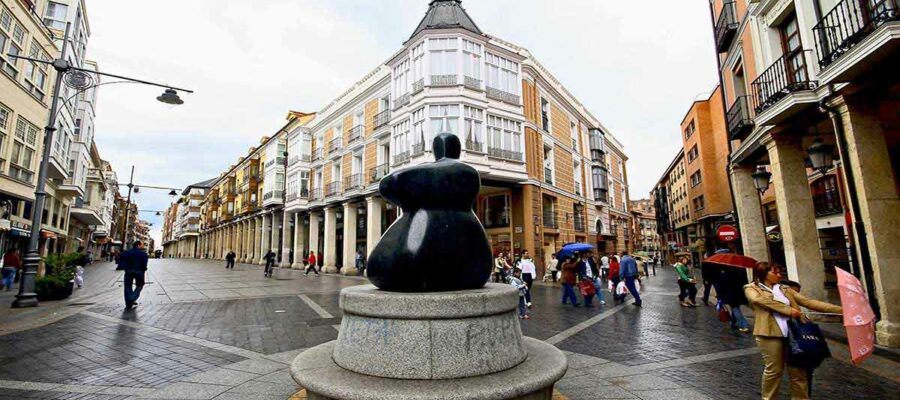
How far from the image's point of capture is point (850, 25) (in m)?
6.69

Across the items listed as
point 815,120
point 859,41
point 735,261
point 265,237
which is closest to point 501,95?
point 815,120

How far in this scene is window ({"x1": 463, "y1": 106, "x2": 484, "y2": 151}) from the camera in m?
18.7

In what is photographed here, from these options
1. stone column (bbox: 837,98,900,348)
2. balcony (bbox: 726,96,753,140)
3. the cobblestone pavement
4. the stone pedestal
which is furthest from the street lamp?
the stone pedestal

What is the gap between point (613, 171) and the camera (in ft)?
125

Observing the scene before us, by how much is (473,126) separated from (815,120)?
12.7 metres

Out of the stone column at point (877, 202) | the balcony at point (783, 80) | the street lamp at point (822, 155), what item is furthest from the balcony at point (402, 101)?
the stone column at point (877, 202)

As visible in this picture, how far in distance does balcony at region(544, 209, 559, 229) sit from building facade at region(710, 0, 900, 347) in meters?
10.6

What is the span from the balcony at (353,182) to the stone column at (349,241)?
109 cm

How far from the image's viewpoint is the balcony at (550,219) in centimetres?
2267

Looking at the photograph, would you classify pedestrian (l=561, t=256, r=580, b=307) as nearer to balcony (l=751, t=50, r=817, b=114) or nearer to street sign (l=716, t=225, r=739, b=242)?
street sign (l=716, t=225, r=739, b=242)

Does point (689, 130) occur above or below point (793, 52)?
above

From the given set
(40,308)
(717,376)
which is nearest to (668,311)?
(717,376)

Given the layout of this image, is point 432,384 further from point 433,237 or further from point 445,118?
point 445,118

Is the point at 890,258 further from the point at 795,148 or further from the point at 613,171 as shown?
the point at 613,171
